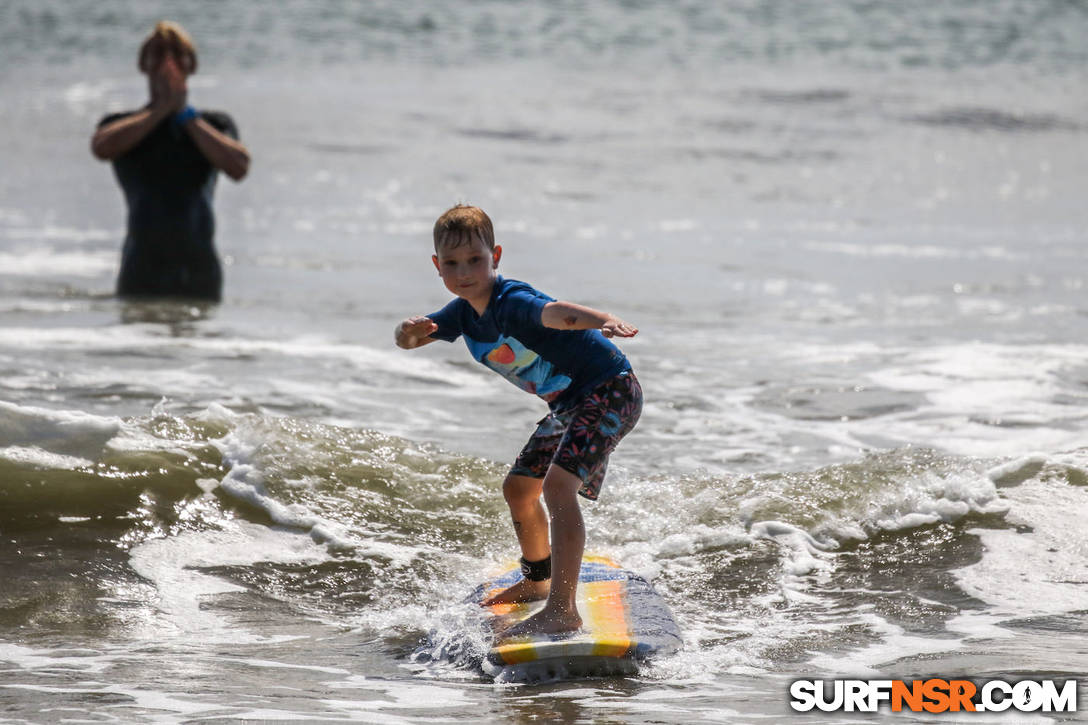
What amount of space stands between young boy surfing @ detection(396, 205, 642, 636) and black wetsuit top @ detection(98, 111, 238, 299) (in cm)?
432

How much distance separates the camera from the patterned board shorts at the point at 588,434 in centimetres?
390

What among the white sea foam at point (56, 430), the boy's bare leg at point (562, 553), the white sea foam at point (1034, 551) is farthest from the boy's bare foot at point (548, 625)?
the white sea foam at point (56, 430)

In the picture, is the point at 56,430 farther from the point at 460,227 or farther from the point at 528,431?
the point at 460,227

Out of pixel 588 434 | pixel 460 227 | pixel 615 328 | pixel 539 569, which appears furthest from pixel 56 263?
pixel 615 328

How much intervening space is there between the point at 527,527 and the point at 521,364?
0.55 meters

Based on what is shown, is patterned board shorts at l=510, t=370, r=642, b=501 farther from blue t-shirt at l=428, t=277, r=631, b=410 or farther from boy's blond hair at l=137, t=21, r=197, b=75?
boy's blond hair at l=137, t=21, r=197, b=75

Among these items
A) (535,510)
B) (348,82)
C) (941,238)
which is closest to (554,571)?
(535,510)

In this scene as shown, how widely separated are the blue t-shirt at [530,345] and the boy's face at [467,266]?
0.08m

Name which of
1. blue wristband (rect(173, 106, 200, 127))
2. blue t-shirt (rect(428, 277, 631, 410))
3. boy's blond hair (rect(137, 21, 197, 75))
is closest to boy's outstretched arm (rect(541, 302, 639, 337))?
blue t-shirt (rect(428, 277, 631, 410))

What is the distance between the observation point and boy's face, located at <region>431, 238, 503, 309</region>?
3.86 m

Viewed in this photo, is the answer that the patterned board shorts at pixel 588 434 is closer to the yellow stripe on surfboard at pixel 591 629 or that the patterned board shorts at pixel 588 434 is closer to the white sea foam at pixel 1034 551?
the yellow stripe on surfboard at pixel 591 629

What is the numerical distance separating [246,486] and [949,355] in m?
4.81

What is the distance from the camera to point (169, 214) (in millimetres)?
8094

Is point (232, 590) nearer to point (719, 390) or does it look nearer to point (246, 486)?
point (246, 486)
